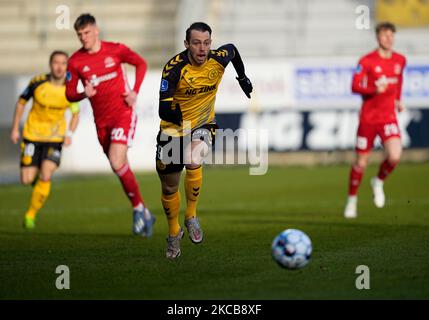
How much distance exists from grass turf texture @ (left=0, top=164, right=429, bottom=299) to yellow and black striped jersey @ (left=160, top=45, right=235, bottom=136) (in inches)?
52.4

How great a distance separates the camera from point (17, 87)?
24.3 metres

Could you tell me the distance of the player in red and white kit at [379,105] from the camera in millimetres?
13695

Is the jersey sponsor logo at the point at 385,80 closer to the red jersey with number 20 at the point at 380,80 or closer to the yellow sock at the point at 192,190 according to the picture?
the red jersey with number 20 at the point at 380,80

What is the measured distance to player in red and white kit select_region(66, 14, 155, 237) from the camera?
1184 centimetres

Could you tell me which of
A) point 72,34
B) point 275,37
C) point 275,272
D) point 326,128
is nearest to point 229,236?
point 275,272

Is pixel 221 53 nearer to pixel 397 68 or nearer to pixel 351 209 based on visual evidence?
pixel 351 209

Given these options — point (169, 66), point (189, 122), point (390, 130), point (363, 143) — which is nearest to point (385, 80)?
point (390, 130)

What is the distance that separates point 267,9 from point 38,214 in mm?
15275

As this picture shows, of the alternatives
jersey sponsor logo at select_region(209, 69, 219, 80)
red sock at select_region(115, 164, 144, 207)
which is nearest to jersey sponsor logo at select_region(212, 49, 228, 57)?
jersey sponsor logo at select_region(209, 69, 219, 80)

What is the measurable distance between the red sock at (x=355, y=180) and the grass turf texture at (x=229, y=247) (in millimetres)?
404

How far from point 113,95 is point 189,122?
7.79 ft

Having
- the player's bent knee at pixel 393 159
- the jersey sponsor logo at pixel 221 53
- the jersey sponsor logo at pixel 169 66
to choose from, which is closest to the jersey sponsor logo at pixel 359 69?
the player's bent knee at pixel 393 159

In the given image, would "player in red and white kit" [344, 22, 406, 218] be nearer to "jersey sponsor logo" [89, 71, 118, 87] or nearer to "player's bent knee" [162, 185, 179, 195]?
"jersey sponsor logo" [89, 71, 118, 87]
